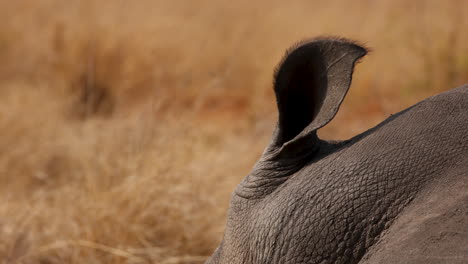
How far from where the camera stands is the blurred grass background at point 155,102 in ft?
9.32

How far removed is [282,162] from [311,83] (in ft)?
0.54

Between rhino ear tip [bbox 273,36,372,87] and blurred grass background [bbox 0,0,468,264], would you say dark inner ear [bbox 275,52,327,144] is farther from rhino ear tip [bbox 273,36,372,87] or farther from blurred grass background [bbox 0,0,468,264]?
blurred grass background [bbox 0,0,468,264]

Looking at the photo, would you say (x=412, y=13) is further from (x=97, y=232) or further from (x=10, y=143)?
(x=97, y=232)

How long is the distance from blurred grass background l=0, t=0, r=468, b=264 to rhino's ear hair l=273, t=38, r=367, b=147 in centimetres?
7

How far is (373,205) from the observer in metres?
1.22

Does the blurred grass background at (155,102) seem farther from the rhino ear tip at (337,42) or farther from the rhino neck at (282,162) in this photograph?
the rhino neck at (282,162)

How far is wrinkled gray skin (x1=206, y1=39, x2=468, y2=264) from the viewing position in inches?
45.1

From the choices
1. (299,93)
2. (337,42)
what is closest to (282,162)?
(299,93)

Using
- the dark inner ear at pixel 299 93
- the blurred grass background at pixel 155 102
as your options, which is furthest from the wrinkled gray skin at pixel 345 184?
the blurred grass background at pixel 155 102

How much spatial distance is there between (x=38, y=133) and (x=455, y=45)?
123 inches

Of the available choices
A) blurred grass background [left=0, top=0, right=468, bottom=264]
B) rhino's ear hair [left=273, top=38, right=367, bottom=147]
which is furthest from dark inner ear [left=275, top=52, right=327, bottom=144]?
blurred grass background [left=0, top=0, right=468, bottom=264]

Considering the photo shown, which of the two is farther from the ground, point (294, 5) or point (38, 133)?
point (294, 5)

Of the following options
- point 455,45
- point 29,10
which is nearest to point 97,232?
point 455,45

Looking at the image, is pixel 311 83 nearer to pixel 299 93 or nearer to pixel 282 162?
pixel 299 93
